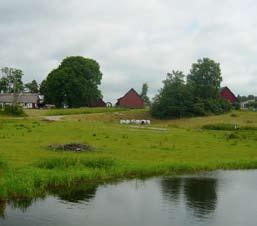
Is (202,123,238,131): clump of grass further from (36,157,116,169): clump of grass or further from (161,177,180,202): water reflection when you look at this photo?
(36,157,116,169): clump of grass

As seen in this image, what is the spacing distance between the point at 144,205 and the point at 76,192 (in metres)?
4.22

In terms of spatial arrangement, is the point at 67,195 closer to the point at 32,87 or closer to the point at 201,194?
the point at 201,194

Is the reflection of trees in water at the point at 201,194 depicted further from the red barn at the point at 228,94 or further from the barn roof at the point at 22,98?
the barn roof at the point at 22,98

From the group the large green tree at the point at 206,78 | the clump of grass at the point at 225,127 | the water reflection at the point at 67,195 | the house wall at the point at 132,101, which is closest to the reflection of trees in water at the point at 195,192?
the water reflection at the point at 67,195

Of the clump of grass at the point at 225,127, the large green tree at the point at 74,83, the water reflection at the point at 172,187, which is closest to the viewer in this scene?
the water reflection at the point at 172,187

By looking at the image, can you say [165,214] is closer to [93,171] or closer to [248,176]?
[93,171]

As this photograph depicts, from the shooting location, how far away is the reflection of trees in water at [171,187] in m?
28.8

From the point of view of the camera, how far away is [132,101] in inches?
5891

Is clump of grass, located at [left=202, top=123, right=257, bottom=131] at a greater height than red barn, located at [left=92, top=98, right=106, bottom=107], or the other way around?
red barn, located at [left=92, top=98, right=106, bottom=107]

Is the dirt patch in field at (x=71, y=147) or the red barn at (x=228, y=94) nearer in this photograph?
the dirt patch in field at (x=71, y=147)

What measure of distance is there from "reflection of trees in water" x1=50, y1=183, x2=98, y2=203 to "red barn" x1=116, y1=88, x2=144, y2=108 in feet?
390

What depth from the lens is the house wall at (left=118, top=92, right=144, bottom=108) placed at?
149125mm

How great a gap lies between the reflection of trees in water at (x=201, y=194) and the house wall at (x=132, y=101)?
114 m

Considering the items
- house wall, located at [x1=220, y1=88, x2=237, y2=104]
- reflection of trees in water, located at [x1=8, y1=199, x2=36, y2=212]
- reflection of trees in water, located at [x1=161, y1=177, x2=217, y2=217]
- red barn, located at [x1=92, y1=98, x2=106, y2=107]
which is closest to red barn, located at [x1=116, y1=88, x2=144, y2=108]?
red barn, located at [x1=92, y1=98, x2=106, y2=107]
